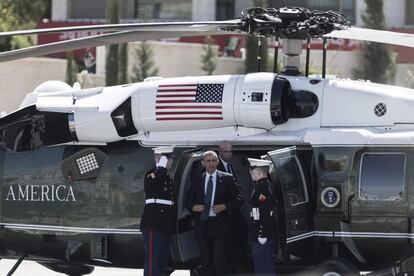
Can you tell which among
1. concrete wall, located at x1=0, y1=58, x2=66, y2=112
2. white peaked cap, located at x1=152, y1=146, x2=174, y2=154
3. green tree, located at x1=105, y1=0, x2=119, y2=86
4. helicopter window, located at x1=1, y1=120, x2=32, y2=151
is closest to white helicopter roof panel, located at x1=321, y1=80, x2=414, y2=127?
white peaked cap, located at x1=152, y1=146, x2=174, y2=154

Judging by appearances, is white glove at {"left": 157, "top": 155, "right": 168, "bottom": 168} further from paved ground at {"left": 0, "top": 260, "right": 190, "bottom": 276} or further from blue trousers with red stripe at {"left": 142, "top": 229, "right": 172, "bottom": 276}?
paved ground at {"left": 0, "top": 260, "right": 190, "bottom": 276}

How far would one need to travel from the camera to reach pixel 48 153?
32.8 ft

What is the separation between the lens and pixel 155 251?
9.29 metres

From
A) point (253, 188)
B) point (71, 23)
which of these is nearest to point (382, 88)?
point (253, 188)

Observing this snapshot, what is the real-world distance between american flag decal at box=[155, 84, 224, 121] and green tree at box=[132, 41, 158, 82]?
21914 mm

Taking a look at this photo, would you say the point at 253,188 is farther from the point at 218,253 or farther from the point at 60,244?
the point at 60,244

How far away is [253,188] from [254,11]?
1937 millimetres

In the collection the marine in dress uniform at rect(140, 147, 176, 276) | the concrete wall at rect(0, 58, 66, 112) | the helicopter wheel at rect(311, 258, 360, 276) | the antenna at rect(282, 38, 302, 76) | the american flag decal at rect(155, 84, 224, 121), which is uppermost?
the antenna at rect(282, 38, 302, 76)

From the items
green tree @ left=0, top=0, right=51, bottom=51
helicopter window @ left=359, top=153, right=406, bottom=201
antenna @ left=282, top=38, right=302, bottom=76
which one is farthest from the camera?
green tree @ left=0, top=0, right=51, bottom=51

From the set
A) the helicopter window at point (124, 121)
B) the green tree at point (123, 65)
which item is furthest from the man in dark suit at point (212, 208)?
the green tree at point (123, 65)

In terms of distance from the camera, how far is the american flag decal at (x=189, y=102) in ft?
30.8

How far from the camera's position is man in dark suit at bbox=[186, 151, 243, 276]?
30.2 ft

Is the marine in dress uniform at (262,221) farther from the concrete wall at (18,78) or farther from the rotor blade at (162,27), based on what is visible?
the concrete wall at (18,78)

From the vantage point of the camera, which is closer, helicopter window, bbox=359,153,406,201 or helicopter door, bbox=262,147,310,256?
helicopter window, bbox=359,153,406,201
